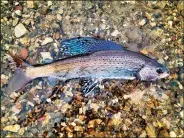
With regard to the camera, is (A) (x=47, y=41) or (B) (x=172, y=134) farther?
(A) (x=47, y=41)

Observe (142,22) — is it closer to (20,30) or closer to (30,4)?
(30,4)

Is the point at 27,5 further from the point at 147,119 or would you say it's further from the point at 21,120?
the point at 147,119

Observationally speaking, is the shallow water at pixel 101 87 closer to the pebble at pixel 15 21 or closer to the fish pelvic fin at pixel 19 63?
the pebble at pixel 15 21

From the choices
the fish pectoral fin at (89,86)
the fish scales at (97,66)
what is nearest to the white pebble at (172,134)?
the fish scales at (97,66)

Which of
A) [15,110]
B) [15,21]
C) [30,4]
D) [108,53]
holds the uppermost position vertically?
[30,4]

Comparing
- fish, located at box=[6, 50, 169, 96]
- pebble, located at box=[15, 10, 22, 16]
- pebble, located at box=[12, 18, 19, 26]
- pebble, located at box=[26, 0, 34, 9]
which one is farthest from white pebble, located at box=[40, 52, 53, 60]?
pebble, located at box=[26, 0, 34, 9]

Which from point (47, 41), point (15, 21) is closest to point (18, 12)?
point (15, 21)
